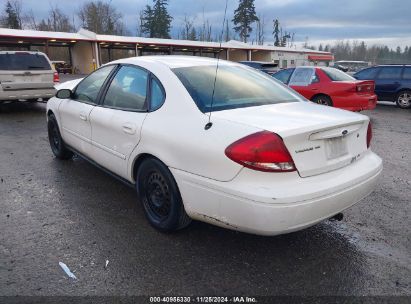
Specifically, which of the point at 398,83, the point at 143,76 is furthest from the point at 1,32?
the point at 143,76

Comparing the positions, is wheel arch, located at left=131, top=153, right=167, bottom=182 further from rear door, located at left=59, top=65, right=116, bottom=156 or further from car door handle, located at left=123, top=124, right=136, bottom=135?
rear door, located at left=59, top=65, right=116, bottom=156

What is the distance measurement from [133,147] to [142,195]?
0.48 metres

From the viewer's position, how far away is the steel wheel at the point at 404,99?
1301 centimetres

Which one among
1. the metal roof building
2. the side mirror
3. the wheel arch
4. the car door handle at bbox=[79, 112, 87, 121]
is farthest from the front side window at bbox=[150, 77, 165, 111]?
the metal roof building

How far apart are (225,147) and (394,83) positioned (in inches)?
501

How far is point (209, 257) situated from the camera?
9.82ft

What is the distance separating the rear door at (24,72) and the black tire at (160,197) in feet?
27.4

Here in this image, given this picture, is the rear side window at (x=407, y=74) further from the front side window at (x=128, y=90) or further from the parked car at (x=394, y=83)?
the front side window at (x=128, y=90)

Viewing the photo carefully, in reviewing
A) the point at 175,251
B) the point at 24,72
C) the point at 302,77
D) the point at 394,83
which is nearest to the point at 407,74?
the point at 394,83

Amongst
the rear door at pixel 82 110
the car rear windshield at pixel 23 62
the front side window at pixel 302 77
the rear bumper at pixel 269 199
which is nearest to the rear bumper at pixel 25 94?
the car rear windshield at pixel 23 62

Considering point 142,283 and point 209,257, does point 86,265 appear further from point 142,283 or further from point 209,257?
point 209,257

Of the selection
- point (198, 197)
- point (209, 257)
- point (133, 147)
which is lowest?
point (209, 257)

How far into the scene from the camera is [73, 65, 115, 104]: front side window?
14.3 feet

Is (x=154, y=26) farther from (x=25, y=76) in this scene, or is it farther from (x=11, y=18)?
(x=25, y=76)
